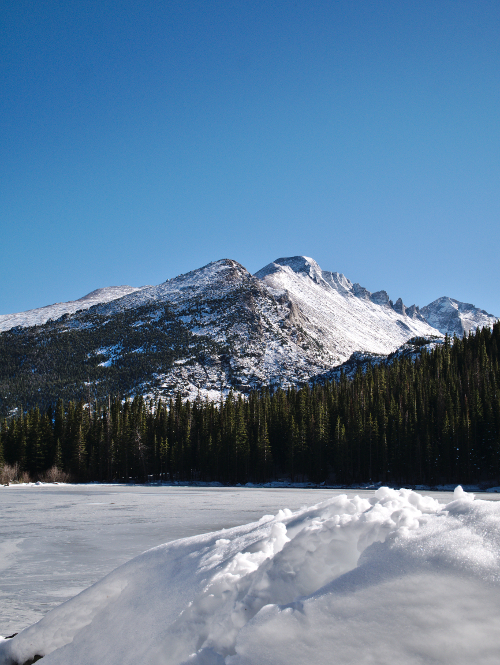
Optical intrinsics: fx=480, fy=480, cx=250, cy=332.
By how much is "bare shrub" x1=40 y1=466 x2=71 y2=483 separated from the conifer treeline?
1647 millimetres

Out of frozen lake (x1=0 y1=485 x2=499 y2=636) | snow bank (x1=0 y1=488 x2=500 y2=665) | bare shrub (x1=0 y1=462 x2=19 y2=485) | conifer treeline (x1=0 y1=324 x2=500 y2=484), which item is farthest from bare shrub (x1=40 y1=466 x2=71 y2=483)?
snow bank (x1=0 y1=488 x2=500 y2=665)

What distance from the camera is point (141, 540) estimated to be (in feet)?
59.6

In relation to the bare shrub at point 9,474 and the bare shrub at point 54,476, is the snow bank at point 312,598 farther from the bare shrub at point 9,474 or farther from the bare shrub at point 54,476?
A: the bare shrub at point 54,476

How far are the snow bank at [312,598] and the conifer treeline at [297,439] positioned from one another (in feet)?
252

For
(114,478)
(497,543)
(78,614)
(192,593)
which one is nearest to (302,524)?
(192,593)

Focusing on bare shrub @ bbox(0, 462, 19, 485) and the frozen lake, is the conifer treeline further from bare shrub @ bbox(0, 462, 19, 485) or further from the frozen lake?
the frozen lake

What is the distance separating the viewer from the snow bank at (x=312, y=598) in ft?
11.3

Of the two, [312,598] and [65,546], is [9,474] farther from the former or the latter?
[312,598]

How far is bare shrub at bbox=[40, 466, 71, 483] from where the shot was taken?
8256 centimetres

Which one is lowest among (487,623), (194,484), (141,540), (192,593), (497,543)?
(194,484)

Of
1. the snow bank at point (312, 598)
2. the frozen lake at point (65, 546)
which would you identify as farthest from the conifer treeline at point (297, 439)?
the snow bank at point (312, 598)

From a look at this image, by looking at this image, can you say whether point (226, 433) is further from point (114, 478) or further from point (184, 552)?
point (184, 552)

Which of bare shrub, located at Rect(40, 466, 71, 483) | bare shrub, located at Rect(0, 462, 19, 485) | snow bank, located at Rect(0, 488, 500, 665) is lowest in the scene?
bare shrub, located at Rect(40, 466, 71, 483)

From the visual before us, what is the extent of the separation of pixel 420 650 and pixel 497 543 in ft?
3.77
